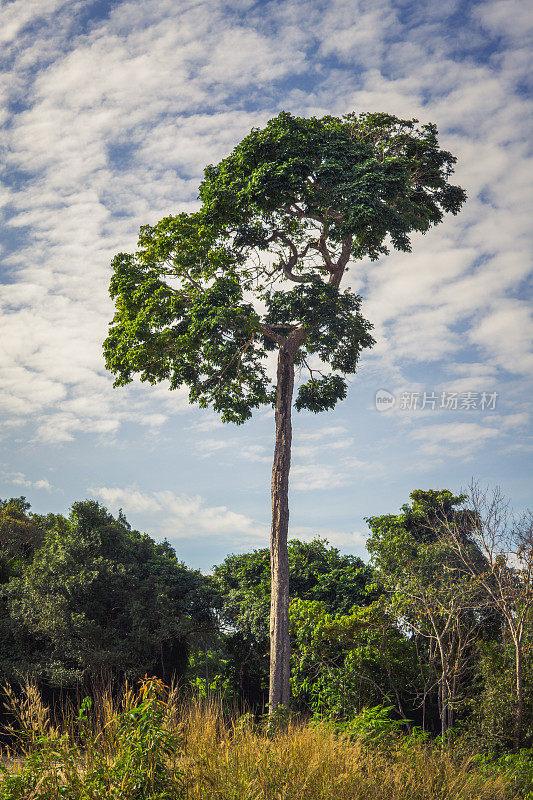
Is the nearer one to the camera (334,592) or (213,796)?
(213,796)

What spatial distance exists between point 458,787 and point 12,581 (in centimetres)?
1338

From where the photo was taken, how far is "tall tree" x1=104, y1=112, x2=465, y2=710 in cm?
1270

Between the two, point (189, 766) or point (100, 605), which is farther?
point (100, 605)

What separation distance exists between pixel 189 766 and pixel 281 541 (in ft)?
24.6

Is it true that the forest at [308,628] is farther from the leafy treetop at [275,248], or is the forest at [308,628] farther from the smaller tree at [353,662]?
the leafy treetop at [275,248]

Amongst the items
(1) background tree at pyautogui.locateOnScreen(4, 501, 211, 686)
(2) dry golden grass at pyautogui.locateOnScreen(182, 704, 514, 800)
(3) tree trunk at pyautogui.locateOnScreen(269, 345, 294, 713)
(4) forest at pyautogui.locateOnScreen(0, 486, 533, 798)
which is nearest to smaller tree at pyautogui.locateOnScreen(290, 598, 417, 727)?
(4) forest at pyautogui.locateOnScreen(0, 486, 533, 798)

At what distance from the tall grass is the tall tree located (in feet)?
19.7

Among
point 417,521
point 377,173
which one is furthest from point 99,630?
point 377,173

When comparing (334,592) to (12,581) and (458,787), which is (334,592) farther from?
(458,787)

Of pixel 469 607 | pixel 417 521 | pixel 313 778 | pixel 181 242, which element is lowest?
pixel 313 778

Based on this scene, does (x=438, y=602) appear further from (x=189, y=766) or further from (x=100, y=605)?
(x=189, y=766)

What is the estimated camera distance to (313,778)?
589 centimetres

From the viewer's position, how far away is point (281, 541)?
13.2 meters

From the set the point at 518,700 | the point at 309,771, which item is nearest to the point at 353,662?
the point at 518,700
